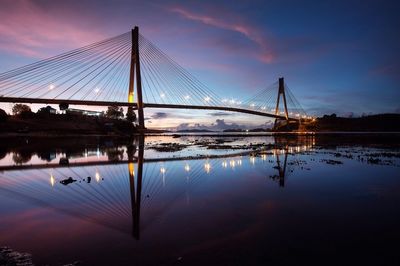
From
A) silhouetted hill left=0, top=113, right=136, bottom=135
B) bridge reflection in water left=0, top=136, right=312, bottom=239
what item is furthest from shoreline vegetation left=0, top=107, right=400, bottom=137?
bridge reflection in water left=0, top=136, right=312, bottom=239

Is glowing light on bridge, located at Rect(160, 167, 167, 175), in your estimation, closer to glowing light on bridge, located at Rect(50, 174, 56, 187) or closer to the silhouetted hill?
glowing light on bridge, located at Rect(50, 174, 56, 187)

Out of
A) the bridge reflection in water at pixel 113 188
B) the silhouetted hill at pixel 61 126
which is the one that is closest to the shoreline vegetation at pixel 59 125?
the silhouetted hill at pixel 61 126

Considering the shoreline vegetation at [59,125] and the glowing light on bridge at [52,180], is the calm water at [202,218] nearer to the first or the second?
the glowing light on bridge at [52,180]

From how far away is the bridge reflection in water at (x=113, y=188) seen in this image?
29.6ft

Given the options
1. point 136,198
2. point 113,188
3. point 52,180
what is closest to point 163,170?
point 113,188

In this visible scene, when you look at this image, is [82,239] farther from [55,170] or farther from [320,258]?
[55,170]

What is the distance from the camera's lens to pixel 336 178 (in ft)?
51.9

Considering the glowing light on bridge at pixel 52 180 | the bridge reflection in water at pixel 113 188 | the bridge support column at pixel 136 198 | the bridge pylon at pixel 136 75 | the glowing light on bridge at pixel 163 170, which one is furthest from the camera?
the bridge pylon at pixel 136 75

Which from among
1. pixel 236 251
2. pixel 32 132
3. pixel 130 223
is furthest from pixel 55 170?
pixel 32 132

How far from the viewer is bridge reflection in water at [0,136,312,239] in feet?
29.6

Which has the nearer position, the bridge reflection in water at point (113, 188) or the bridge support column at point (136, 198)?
the bridge support column at point (136, 198)

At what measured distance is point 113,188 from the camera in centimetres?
1286

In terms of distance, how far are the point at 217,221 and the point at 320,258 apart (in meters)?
3.19

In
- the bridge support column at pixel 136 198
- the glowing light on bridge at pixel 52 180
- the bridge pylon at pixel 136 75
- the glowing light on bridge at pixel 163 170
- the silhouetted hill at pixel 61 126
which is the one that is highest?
the bridge pylon at pixel 136 75
